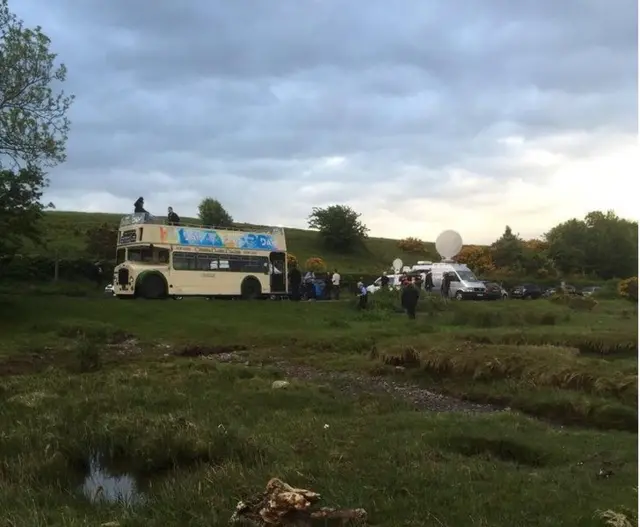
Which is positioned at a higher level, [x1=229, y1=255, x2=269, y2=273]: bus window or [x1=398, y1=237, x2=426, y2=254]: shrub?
[x1=398, y1=237, x2=426, y2=254]: shrub

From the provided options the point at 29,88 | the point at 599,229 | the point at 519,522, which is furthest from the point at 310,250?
the point at 519,522

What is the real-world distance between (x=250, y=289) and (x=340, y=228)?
52405 millimetres

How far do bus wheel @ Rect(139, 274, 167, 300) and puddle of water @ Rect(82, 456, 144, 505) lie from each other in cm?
2423

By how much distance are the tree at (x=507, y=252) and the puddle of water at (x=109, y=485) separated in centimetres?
7139

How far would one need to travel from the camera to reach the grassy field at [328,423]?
25.5ft

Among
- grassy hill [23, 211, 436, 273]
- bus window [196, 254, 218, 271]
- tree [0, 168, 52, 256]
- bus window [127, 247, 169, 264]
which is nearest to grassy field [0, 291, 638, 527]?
tree [0, 168, 52, 256]

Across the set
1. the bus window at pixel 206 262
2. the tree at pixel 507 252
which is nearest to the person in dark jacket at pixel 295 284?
the bus window at pixel 206 262

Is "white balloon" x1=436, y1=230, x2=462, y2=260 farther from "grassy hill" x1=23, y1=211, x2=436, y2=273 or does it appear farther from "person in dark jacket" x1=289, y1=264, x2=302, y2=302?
"grassy hill" x1=23, y1=211, x2=436, y2=273

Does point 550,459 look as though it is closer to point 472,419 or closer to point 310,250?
point 472,419

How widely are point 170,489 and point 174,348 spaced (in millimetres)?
14225

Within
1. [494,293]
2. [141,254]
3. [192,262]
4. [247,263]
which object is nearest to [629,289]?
[494,293]

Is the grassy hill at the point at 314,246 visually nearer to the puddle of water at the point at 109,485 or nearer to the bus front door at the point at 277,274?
the bus front door at the point at 277,274

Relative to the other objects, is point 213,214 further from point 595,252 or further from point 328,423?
point 328,423

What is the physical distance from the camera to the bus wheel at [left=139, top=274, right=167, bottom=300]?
111 feet
